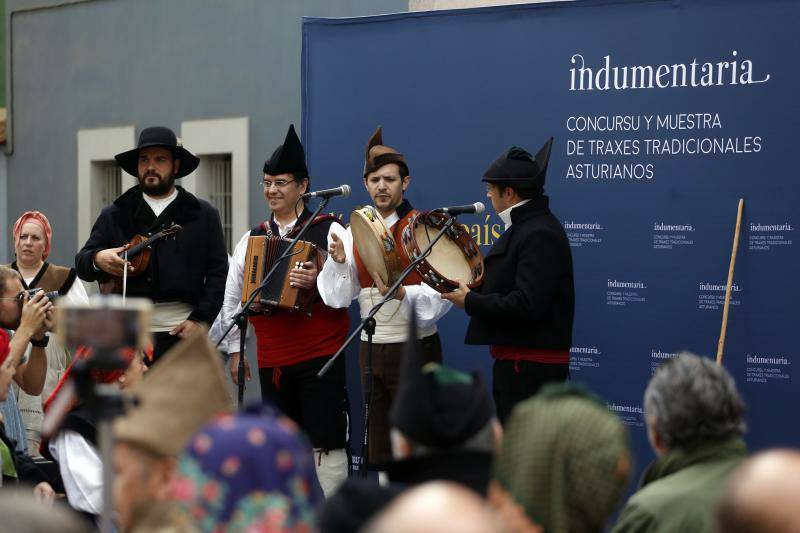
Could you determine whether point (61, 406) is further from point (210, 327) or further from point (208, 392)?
point (210, 327)

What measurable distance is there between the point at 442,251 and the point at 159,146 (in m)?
1.86

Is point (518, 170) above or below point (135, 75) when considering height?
below

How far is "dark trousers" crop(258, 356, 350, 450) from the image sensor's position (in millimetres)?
6504

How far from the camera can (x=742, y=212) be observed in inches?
215

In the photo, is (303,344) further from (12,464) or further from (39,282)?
(12,464)

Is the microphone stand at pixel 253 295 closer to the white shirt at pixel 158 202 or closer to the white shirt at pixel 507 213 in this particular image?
the white shirt at pixel 158 202

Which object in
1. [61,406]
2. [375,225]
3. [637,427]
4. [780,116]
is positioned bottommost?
[637,427]

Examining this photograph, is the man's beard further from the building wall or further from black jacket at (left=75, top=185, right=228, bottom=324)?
the building wall

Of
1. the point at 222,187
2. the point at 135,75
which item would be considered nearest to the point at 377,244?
the point at 222,187

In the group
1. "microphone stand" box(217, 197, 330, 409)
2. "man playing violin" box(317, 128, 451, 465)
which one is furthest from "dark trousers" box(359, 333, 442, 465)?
"microphone stand" box(217, 197, 330, 409)

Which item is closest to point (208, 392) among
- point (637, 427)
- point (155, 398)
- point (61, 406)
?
point (155, 398)

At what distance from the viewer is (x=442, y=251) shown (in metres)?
6.09

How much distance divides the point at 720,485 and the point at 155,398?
1.36 metres

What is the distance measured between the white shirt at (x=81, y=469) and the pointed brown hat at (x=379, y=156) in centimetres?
272
